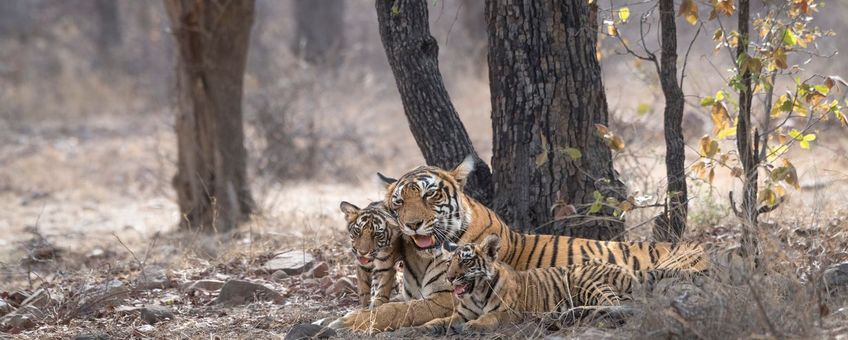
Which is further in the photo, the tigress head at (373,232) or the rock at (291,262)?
the rock at (291,262)

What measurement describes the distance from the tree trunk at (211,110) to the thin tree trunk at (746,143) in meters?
5.26

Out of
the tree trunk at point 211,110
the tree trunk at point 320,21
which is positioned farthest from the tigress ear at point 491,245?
the tree trunk at point 320,21

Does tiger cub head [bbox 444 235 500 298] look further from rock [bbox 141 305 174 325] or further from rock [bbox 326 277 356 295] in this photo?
rock [bbox 141 305 174 325]

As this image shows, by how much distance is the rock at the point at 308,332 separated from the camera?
17.3ft

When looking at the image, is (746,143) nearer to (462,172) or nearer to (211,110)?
(462,172)

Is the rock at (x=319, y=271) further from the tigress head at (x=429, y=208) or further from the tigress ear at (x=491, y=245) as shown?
the tigress ear at (x=491, y=245)

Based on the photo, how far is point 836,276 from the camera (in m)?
5.24

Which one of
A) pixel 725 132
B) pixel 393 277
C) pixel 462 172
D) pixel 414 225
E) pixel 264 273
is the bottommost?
pixel 264 273

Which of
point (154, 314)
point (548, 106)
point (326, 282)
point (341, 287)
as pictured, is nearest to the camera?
point (154, 314)

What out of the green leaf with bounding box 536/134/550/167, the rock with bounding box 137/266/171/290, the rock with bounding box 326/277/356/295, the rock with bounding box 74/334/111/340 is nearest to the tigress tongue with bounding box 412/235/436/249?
the green leaf with bounding box 536/134/550/167

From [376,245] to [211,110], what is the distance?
481 centimetres

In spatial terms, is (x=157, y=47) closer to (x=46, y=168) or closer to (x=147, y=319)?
(x=46, y=168)

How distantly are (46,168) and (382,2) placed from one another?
939cm

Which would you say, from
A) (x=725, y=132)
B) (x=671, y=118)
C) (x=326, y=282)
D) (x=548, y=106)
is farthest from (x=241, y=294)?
(x=725, y=132)
